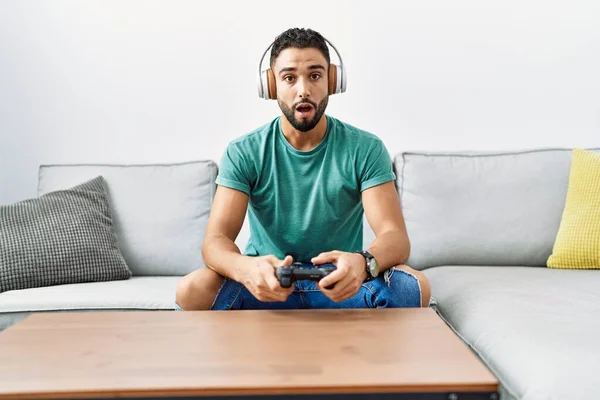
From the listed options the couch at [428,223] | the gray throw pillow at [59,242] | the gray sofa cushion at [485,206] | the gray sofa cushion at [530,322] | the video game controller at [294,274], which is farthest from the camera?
the gray sofa cushion at [485,206]

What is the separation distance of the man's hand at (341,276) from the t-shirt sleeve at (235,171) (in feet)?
1.58

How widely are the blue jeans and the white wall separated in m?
1.09

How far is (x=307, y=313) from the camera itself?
54.9 inches

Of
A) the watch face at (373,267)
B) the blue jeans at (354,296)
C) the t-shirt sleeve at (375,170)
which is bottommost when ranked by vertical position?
the blue jeans at (354,296)

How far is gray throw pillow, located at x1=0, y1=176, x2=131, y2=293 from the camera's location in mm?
2039

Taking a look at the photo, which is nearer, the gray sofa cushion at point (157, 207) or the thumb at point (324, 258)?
the thumb at point (324, 258)

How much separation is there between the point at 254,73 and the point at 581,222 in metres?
1.31

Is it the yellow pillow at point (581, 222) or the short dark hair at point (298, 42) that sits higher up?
the short dark hair at point (298, 42)

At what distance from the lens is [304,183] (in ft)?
6.01

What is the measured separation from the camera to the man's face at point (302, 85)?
1779mm

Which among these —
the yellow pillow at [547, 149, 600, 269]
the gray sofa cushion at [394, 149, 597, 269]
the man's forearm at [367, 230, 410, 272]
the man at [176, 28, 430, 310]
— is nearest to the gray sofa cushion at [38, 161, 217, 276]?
the man at [176, 28, 430, 310]

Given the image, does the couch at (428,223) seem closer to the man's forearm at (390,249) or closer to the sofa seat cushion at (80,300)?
the sofa seat cushion at (80,300)

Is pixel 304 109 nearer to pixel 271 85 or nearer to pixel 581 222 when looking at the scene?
pixel 271 85

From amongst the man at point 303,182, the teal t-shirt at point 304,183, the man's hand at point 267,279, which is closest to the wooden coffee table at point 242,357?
the man's hand at point 267,279
